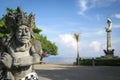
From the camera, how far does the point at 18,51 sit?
5809mm

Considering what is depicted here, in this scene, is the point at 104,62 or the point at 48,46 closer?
the point at 104,62

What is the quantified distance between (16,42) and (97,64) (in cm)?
3664

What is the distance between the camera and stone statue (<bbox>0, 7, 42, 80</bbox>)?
5637 millimetres

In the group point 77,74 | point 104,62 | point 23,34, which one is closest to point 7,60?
point 23,34

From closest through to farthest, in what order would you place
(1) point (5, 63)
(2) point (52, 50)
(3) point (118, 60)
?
(1) point (5, 63) < (3) point (118, 60) < (2) point (52, 50)

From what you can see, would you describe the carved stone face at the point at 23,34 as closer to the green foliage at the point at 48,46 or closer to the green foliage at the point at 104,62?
the green foliage at the point at 104,62

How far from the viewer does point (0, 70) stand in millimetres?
5918

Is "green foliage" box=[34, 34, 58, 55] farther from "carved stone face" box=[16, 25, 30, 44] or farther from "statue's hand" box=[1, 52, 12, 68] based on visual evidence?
"statue's hand" box=[1, 52, 12, 68]

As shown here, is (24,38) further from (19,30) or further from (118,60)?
(118,60)

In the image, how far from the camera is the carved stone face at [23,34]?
18.8 feet

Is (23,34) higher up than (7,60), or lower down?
higher up

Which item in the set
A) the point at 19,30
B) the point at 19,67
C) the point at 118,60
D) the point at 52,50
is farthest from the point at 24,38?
the point at 52,50

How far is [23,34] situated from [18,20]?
0.32m

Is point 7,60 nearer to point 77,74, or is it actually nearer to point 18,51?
point 18,51
